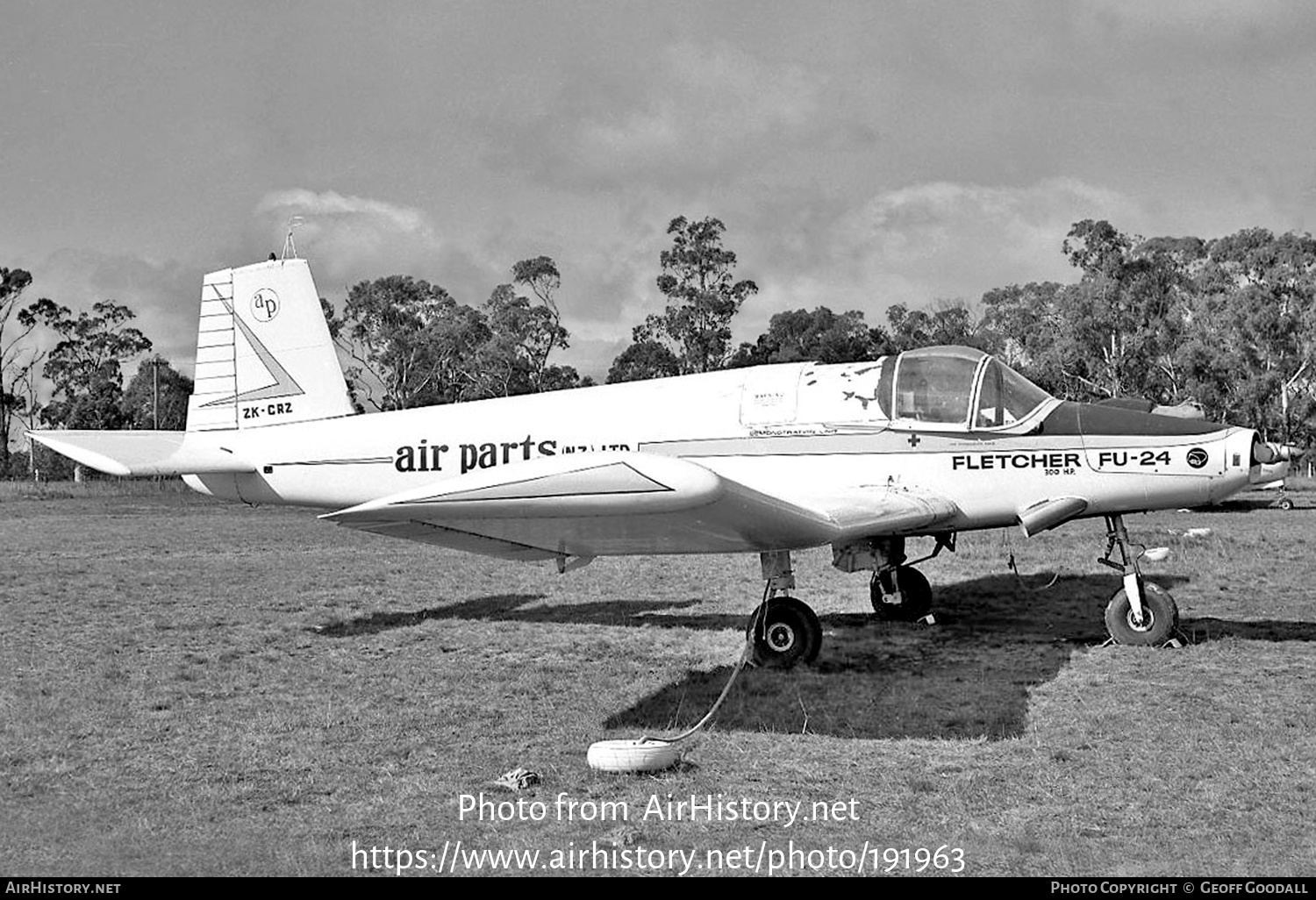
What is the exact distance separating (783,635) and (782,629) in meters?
0.05

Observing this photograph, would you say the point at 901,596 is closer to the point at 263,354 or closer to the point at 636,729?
the point at 636,729

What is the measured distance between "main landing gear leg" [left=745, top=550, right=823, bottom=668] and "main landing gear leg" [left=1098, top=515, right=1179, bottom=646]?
2.41 m

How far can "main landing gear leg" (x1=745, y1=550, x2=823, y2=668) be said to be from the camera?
8148 mm

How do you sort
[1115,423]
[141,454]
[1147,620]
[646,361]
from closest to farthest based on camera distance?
[1115,423] < [1147,620] < [141,454] < [646,361]

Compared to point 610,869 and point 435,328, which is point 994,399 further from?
point 435,328

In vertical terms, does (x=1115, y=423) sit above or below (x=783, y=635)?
above

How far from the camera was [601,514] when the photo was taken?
5.91m

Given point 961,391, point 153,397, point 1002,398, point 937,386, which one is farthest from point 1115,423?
point 153,397

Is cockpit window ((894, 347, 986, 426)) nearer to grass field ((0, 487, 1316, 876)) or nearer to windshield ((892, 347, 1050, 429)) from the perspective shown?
windshield ((892, 347, 1050, 429))

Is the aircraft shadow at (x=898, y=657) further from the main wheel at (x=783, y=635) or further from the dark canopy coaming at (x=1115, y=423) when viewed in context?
the dark canopy coaming at (x=1115, y=423)

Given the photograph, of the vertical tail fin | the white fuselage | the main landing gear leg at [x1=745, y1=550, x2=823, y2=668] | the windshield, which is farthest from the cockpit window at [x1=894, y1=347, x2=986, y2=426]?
the vertical tail fin

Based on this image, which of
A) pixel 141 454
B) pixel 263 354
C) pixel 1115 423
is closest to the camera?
pixel 1115 423

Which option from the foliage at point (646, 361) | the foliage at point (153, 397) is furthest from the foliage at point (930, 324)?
the foliage at point (153, 397)
